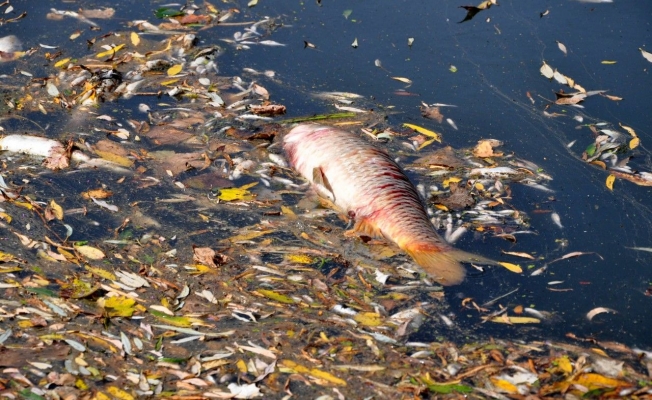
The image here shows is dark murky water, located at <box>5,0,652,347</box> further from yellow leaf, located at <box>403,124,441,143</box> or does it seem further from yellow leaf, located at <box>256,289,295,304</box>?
yellow leaf, located at <box>256,289,295,304</box>

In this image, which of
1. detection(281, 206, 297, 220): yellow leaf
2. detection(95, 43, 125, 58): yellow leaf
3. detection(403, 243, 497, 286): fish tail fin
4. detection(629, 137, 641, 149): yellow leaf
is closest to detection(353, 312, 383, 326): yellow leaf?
detection(403, 243, 497, 286): fish tail fin

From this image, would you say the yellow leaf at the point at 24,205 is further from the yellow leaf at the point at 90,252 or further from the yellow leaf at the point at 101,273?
the yellow leaf at the point at 101,273

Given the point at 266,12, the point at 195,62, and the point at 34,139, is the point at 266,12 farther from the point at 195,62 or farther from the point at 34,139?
the point at 34,139

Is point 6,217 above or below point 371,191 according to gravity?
below

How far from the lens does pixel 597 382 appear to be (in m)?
2.77

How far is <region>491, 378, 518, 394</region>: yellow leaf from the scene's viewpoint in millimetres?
2731

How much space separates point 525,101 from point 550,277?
1.50 meters

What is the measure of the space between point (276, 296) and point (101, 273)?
67cm

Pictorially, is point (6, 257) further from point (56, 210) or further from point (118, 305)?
point (118, 305)

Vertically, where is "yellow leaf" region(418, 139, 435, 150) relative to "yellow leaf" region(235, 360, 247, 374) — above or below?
above

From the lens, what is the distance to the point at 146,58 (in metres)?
4.97

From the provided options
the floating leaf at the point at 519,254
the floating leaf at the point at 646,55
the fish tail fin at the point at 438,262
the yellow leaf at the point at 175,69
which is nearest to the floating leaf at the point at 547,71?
the floating leaf at the point at 646,55

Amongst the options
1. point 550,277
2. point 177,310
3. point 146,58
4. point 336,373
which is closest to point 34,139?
point 146,58

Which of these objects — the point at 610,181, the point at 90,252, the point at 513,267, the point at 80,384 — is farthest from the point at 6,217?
the point at 610,181
